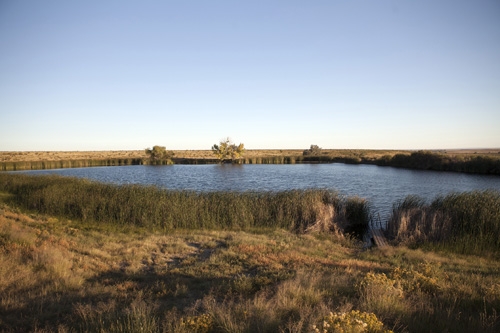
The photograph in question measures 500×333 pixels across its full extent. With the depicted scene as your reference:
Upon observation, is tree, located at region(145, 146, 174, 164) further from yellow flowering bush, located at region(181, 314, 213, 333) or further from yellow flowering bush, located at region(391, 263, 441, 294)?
yellow flowering bush, located at region(181, 314, 213, 333)

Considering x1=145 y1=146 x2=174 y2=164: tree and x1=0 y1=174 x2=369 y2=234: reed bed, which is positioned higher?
x1=145 y1=146 x2=174 y2=164: tree

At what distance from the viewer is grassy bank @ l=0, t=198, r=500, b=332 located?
5441mm

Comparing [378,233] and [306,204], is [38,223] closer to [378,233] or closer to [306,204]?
[306,204]

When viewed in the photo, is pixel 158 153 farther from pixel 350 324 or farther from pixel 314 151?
pixel 350 324

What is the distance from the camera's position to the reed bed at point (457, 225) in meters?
14.6

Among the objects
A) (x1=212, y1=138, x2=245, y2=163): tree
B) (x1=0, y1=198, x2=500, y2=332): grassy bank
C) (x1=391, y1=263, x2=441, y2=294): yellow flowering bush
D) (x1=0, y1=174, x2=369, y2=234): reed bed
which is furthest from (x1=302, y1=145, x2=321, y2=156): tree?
(x1=391, y1=263, x2=441, y2=294): yellow flowering bush

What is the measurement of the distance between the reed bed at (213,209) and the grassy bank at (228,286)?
2966mm

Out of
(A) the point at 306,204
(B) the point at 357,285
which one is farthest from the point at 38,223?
(B) the point at 357,285

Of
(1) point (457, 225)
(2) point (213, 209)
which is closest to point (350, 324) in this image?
(1) point (457, 225)

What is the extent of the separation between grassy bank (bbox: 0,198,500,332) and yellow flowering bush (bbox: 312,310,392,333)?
0.02 metres

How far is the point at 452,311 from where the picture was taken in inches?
238

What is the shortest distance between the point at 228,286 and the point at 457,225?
13.1m

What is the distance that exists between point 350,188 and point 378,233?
1703 centimetres

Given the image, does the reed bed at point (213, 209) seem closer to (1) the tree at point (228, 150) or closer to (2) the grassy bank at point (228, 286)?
(2) the grassy bank at point (228, 286)
